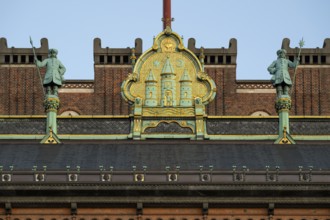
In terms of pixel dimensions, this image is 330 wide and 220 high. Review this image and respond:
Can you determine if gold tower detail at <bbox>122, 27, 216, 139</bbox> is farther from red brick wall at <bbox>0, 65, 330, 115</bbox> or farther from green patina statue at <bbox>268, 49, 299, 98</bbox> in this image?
red brick wall at <bbox>0, 65, 330, 115</bbox>

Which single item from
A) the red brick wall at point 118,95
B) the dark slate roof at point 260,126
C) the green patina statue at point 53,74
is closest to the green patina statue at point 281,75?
the dark slate roof at point 260,126

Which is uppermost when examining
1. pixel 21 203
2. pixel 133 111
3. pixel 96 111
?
pixel 96 111

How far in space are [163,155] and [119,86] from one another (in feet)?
208

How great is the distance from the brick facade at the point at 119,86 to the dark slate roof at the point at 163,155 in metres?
58.8

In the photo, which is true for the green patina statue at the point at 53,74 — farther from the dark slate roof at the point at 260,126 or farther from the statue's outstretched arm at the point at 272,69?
the statue's outstretched arm at the point at 272,69

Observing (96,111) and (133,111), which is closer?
(133,111)

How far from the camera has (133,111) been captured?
281 feet

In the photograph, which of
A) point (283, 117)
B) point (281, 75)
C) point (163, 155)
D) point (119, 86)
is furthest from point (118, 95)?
point (163, 155)

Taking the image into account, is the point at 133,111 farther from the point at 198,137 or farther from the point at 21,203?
the point at 21,203

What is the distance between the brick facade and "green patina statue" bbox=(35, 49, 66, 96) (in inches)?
2085

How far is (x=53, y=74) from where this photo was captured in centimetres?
8450

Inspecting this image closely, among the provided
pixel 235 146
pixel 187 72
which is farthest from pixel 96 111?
pixel 235 146

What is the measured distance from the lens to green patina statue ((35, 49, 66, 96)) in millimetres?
84438

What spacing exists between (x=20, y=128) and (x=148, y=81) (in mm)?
6838
